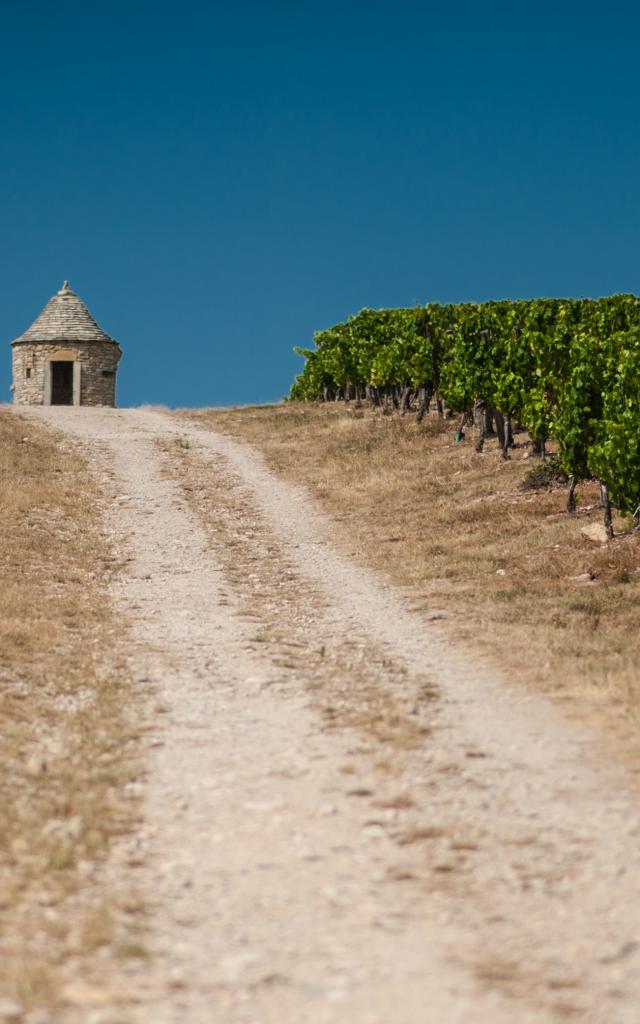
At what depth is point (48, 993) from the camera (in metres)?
6.08

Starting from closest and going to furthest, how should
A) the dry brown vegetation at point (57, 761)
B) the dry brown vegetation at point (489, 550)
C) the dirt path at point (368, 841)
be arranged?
the dirt path at point (368, 841) → the dry brown vegetation at point (57, 761) → the dry brown vegetation at point (489, 550)

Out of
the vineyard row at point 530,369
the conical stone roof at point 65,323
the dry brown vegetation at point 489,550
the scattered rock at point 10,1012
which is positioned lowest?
the scattered rock at point 10,1012

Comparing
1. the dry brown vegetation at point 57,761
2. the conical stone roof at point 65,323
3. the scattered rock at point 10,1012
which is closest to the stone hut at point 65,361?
the conical stone roof at point 65,323

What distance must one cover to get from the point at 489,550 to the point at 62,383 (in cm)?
4734

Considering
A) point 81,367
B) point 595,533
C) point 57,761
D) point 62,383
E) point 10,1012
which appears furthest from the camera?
point 62,383

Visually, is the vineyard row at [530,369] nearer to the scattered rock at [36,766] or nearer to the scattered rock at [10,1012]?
the scattered rock at [36,766]

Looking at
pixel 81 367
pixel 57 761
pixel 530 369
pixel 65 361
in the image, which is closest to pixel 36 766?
pixel 57 761

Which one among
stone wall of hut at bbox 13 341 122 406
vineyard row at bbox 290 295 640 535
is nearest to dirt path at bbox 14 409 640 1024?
vineyard row at bbox 290 295 640 535

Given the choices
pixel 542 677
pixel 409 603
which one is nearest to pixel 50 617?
pixel 409 603

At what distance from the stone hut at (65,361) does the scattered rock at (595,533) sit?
4441 cm

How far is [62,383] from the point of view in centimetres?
6431

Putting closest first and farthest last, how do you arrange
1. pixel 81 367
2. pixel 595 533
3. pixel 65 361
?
1. pixel 595 533
2. pixel 81 367
3. pixel 65 361

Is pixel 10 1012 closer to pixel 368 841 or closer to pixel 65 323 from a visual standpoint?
pixel 368 841

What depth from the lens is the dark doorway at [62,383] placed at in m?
63.8
